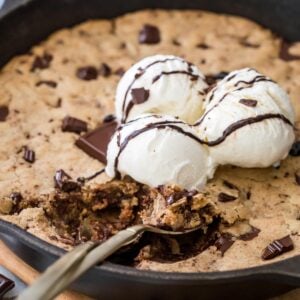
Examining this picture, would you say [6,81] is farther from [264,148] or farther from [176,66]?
[264,148]

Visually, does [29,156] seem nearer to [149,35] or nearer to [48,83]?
[48,83]

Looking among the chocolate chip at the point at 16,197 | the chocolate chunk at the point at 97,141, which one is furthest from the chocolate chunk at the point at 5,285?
the chocolate chunk at the point at 97,141

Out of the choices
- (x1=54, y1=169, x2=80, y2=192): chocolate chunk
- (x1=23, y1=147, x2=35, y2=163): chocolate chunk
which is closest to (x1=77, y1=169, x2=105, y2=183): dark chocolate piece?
(x1=54, y1=169, x2=80, y2=192): chocolate chunk

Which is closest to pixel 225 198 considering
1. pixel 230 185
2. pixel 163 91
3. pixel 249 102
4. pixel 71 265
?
pixel 230 185

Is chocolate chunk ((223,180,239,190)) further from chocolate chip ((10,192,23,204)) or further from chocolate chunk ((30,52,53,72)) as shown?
chocolate chunk ((30,52,53,72))

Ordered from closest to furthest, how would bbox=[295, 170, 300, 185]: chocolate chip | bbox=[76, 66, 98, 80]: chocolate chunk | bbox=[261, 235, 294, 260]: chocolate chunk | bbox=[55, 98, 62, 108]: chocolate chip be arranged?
bbox=[261, 235, 294, 260]: chocolate chunk < bbox=[295, 170, 300, 185]: chocolate chip < bbox=[55, 98, 62, 108]: chocolate chip < bbox=[76, 66, 98, 80]: chocolate chunk

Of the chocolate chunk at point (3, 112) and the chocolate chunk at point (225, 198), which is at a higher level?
the chocolate chunk at point (3, 112)

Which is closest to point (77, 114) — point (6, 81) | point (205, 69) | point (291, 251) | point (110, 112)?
point (110, 112)

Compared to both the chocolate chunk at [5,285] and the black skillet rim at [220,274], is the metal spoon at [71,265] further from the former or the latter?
the chocolate chunk at [5,285]
